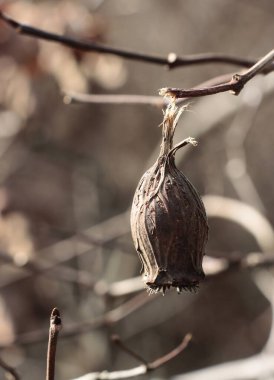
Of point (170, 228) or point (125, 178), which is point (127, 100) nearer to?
point (170, 228)

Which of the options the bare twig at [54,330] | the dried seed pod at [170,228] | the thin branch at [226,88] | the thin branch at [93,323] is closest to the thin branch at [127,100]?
the dried seed pod at [170,228]

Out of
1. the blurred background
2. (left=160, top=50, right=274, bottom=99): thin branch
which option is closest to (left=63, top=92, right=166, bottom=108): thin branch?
(left=160, top=50, right=274, bottom=99): thin branch

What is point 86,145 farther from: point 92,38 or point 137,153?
point 92,38

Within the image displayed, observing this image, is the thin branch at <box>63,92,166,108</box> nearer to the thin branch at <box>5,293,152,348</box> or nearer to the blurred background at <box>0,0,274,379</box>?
the thin branch at <box>5,293,152,348</box>

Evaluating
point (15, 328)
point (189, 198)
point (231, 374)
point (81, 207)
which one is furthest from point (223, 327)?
point (189, 198)

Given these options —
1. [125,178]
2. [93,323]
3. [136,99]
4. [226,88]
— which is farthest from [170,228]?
[125,178]

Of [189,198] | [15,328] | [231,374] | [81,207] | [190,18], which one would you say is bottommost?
[189,198]
